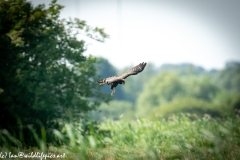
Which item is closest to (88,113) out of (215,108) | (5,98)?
(5,98)

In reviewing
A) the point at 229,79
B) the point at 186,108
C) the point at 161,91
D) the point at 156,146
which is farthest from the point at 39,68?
the point at 229,79

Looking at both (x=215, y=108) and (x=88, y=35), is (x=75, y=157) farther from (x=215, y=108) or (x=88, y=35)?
(x=215, y=108)

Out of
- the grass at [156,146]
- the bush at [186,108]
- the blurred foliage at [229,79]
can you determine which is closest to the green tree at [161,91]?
the bush at [186,108]

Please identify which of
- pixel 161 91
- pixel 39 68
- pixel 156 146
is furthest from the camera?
pixel 161 91

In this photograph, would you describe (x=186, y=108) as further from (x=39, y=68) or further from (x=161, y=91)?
(x=161, y=91)

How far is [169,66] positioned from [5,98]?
137 metres

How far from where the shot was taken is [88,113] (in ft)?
32.2

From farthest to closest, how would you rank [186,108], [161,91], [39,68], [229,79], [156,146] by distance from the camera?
[229,79] < [161,91] < [186,108] < [39,68] < [156,146]

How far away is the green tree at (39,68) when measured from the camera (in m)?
8.40

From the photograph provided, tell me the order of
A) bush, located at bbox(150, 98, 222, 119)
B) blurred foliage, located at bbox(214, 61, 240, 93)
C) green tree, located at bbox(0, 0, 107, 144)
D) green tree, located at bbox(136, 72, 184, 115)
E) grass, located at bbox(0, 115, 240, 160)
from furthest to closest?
1. blurred foliage, located at bbox(214, 61, 240, 93)
2. green tree, located at bbox(136, 72, 184, 115)
3. bush, located at bbox(150, 98, 222, 119)
4. green tree, located at bbox(0, 0, 107, 144)
5. grass, located at bbox(0, 115, 240, 160)

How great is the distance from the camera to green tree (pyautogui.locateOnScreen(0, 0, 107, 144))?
840 cm

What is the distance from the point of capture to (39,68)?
8.58 metres

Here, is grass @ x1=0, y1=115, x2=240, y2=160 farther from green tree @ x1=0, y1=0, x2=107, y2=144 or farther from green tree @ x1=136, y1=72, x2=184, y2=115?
green tree @ x1=136, y1=72, x2=184, y2=115

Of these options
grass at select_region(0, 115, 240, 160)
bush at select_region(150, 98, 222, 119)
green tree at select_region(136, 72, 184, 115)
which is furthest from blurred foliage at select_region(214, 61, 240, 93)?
grass at select_region(0, 115, 240, 160)
